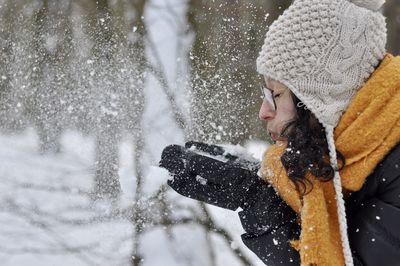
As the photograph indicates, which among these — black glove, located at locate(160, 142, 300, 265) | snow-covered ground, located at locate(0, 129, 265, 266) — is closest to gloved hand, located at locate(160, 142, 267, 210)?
black glove, located at locate(160, 142, 300, 265)

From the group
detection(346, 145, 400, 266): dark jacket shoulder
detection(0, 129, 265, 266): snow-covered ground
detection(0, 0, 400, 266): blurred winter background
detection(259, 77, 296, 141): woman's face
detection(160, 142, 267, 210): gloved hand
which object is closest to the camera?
detection(346, 145, 400, 266): dark jacket shoulder

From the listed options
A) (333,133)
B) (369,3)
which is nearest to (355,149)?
(333,133)

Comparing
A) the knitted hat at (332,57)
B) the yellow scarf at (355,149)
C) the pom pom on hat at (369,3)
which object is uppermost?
the pom pom on hat at (369,3)

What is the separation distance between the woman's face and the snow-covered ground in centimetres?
150

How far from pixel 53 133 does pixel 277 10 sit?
1.30 m

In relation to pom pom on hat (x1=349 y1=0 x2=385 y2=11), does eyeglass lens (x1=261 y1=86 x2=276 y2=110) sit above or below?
below

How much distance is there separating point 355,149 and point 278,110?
0.53ft

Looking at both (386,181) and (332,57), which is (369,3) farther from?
(386,181)

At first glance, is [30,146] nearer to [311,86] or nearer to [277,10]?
[277,10]

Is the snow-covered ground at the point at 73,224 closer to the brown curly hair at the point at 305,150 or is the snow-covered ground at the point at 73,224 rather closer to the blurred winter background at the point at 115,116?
the blurred winter background at the point at 115,116

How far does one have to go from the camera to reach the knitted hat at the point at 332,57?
854 millimetres

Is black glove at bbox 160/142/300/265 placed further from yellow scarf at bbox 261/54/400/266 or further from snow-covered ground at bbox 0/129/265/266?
snow-covered ground at bbox 0/129/265/266

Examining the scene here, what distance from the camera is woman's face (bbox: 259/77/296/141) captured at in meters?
0.92

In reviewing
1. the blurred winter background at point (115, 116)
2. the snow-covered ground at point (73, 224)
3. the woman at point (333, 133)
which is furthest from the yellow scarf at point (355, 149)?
the snow-covered ground at point (73, 224)
